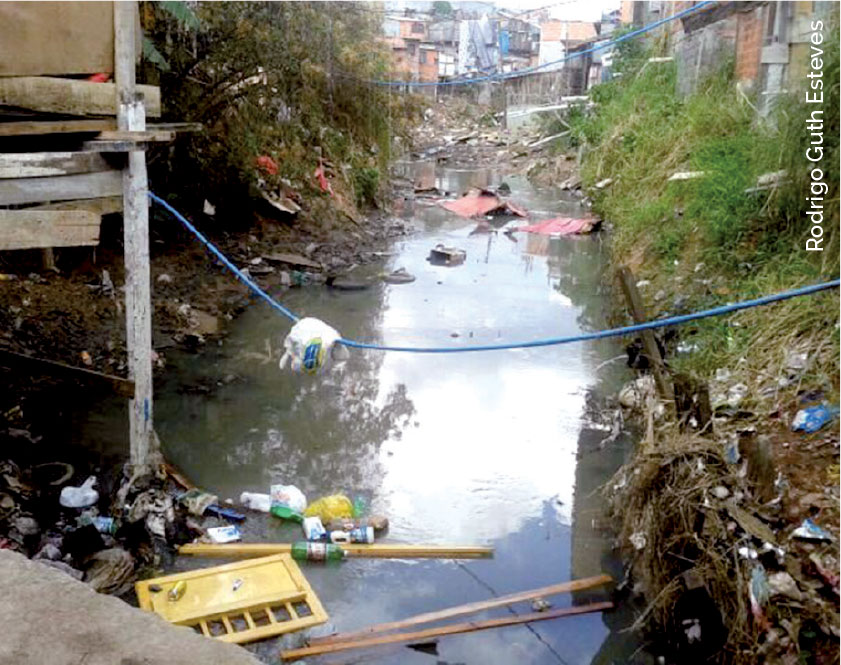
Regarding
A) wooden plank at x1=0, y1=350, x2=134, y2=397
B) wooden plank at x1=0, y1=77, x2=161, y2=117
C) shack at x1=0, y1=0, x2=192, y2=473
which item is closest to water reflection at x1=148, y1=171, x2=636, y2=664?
wooden plank at x1=0, y1=350, x2=134, y2=397

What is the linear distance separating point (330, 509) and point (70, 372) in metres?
1.72

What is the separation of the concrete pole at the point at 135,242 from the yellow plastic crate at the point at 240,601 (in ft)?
3.07

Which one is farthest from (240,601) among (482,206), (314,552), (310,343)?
(482,206)

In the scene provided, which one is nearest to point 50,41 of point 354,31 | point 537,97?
point 354,31

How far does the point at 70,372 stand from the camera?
4711 millimetres

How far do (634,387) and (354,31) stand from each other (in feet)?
25.2

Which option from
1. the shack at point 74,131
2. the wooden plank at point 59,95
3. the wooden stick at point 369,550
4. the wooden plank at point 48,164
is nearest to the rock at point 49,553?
the wooden stick at point 369,550

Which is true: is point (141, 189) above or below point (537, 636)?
above

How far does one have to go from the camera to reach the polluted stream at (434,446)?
13.6 feet

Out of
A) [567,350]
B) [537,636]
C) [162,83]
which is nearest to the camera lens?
[537,636]

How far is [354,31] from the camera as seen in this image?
11.8 m

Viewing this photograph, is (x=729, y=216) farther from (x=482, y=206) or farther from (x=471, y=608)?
(x=482, y=206)

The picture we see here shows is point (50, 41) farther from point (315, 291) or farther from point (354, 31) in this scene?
point (354, 31)

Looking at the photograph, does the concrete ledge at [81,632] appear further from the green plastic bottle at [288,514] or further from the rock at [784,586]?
the green plastic bottle at [288,514]
